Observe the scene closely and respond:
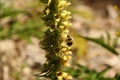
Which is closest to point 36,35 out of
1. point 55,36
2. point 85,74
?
point 85,74

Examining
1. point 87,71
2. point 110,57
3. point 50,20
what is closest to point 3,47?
point 110,57

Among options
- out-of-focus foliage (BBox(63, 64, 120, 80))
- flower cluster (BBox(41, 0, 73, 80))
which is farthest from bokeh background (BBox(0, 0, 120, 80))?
flower cluster (BBox(41, 0, 73, 80))

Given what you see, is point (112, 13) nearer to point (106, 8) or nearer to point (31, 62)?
point (106, 8)

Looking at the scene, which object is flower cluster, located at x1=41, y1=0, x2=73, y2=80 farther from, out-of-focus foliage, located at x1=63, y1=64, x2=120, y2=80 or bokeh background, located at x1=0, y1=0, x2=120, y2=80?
bokeh background, located at x1=0, y1=0, x2=120, y2=80

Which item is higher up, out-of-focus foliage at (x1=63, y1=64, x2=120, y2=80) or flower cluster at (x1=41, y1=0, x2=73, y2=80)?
out-of-focus foliage at (x1=63, y1=64, x2=120, y2=80)

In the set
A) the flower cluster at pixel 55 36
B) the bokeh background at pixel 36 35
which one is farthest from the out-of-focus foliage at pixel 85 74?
the flower cluster at pixel 55 36

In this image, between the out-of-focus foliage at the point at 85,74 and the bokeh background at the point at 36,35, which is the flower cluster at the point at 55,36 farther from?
the bokeh background at the point at 36,35
